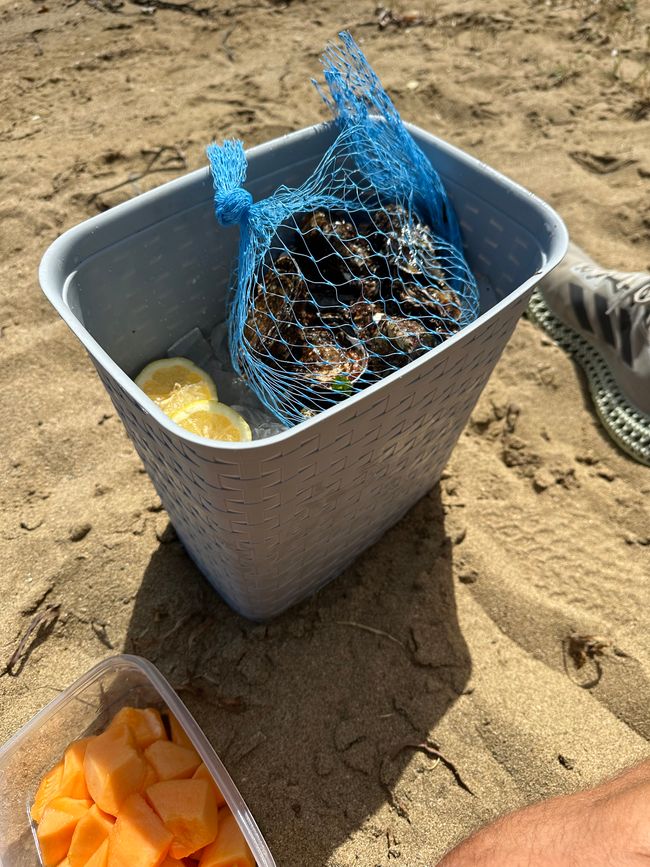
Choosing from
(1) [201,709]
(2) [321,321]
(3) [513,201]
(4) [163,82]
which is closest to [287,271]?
(2) [321,321]

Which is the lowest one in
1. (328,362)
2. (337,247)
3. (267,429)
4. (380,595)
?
(380,595)

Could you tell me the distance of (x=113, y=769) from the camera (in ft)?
3.95

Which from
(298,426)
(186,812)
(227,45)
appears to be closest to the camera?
(298,426)

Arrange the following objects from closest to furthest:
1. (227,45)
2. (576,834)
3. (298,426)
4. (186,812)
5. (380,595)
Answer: (298,426) → (576,834) → (186,812) → (380,595) → (227,45)

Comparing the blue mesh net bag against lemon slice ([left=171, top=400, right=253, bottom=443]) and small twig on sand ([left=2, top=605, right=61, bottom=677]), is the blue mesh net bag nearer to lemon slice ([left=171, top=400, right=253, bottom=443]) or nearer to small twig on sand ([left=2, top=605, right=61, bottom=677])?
lemon slice ([left=171, top=400, right=253, bottom=443])

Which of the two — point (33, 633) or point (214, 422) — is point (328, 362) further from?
point (33, 633)

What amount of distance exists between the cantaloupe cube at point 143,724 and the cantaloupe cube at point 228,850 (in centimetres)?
20

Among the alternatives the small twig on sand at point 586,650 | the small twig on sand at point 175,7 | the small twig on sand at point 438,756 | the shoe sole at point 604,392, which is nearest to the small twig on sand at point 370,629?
the small twig on sand at point 438,756

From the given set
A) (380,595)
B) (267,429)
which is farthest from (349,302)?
(380,595)

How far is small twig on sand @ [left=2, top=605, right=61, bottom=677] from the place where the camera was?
1.47m

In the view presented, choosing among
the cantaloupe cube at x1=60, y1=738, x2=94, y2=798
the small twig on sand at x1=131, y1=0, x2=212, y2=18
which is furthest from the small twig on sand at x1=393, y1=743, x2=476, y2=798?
the small twig on sand at x1=131, y1=0, x2=212, y2=18

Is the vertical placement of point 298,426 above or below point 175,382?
above

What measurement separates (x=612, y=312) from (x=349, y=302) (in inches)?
40.1

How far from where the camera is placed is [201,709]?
1448 millimetres
